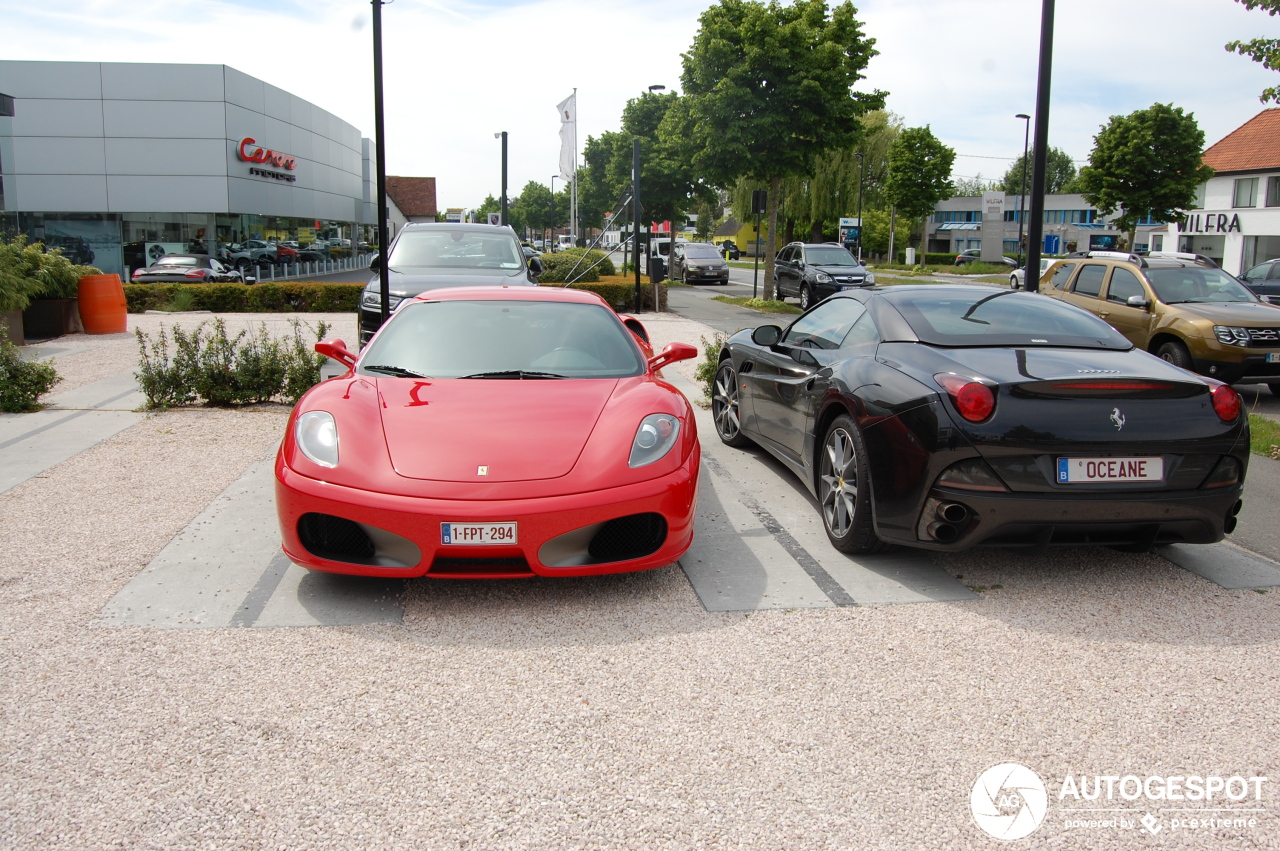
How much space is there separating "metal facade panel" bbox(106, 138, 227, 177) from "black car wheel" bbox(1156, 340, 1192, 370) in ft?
116

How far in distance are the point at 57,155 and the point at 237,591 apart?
127 feet

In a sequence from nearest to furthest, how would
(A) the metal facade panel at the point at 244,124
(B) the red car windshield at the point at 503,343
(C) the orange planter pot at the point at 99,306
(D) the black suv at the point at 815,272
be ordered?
(B) the red car windshield at the point at 503,343 → (C) the orange planter pot at the point at 99,306 → (D) the black suv at the point at 815,272 → (A) the metal facade panel at the point at 244,124

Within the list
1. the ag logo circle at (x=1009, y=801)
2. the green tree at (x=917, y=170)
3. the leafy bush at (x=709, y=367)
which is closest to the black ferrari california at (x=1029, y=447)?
the ag logo circle at (x=1009, y=801)

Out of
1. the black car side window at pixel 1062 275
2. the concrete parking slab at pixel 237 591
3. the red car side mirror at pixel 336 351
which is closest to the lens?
the concrete parking slab at pixel 237 591

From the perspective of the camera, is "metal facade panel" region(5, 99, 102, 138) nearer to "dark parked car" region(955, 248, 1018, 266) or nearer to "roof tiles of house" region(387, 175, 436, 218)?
"dark parked car" region(955, 248, 1018, 266)

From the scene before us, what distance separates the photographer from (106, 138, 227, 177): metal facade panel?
3628 cm

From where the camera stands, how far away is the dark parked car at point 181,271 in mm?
26875

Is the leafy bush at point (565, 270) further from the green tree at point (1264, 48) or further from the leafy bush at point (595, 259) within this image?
the green tree at point (1264, 48)

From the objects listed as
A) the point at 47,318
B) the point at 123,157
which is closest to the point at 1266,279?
the point at 47,318

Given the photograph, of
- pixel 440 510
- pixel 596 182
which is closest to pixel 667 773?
pixel 440 510

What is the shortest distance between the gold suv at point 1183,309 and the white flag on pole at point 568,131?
75.9 feet

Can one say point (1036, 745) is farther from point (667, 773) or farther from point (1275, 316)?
point (1275, 316)

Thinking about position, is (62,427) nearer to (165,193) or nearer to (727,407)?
(727,407)

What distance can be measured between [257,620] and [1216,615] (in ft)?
13.5
